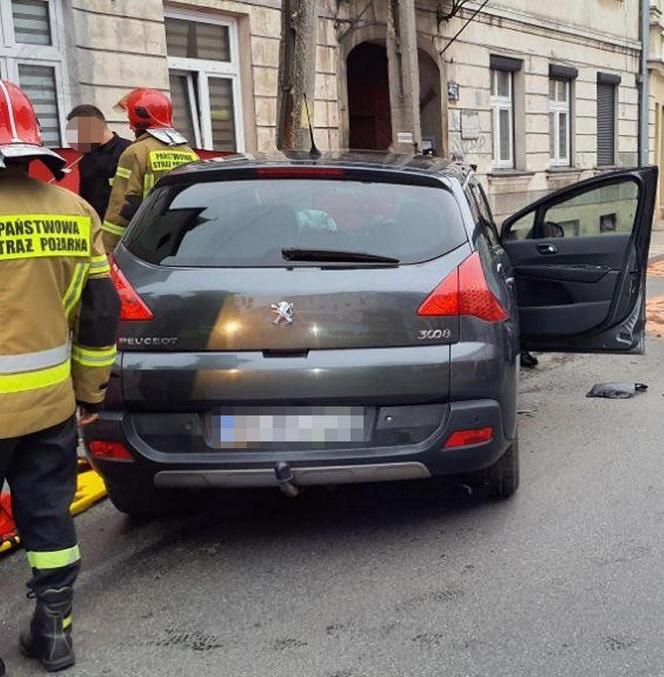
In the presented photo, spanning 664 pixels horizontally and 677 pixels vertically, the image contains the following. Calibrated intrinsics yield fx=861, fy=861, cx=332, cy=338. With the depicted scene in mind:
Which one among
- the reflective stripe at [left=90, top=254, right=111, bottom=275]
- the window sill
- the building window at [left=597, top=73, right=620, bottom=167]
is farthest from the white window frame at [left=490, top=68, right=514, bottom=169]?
the reflective stripe at [left=90, top=254, right=111, bottom=275]

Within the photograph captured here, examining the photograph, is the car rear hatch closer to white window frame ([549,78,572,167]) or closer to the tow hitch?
the tow hitch

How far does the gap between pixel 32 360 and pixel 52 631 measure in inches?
34.3

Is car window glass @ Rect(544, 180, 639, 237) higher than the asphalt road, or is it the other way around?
car window glass @ Rect(544, 180, 639, 237)

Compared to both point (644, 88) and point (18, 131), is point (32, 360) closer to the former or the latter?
point (18, 131)

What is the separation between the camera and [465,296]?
3.31m

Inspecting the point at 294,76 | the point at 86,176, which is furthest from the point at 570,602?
the point at 294,76

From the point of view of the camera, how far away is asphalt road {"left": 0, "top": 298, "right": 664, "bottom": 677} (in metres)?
2.71

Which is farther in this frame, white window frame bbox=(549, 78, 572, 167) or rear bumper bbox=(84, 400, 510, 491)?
white window frame bbox=(549, 78, 572, 167)

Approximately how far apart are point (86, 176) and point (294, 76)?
216cm

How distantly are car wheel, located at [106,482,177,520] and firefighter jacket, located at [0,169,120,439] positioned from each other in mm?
858

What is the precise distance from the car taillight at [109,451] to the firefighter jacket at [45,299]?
653 millimetres

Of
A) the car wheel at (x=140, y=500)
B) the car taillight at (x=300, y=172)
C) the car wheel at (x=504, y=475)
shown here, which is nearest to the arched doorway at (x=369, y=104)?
the car taillight at (x=300, y=172)

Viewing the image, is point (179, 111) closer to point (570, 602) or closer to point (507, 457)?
point (507, 457)

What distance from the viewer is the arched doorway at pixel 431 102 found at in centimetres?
1385
